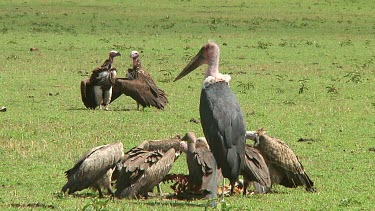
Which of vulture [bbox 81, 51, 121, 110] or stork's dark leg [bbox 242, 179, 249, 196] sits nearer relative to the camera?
stork's dark leg [bbox 242, 179, 249, 196]

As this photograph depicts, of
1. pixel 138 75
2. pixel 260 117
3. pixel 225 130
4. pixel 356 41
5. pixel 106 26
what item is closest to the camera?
pixel 225 130

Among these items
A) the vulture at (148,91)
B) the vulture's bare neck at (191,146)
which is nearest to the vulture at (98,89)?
the vulture at (148,91)

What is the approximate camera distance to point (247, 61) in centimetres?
2228

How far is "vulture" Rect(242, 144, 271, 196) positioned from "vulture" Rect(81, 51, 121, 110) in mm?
5972

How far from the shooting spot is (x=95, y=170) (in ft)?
27.4

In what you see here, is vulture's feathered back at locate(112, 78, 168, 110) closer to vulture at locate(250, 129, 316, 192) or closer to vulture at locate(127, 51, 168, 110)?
vulture at locate(127, 51, 168, 110)

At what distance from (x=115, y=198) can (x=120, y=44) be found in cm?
1735

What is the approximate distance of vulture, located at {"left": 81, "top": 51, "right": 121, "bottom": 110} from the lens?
14.6 meters

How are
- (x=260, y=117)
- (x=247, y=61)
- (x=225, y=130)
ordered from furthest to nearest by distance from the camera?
1. (x=247, y=61)
2. (x=260, y=117)
3. (x=225, y=130)

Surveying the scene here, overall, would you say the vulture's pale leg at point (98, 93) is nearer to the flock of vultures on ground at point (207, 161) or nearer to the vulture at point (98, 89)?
the vulture at point (98, 89)

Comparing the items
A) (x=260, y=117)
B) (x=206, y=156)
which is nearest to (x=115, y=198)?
(x=206, y=156)

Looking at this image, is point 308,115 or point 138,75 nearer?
point 308,115

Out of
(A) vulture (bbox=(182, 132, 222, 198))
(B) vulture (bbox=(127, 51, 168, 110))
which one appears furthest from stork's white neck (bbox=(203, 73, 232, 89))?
(B) vulture (bbox=(127, 51, 168, 110))

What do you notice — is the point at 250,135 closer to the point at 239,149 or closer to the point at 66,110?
the point at 239,149
